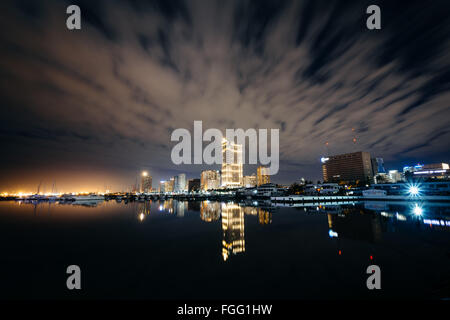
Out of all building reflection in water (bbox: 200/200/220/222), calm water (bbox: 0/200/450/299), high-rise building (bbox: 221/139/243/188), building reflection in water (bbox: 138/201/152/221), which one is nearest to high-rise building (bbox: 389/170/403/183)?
high-rise building (bbox: 221/139/243/188)

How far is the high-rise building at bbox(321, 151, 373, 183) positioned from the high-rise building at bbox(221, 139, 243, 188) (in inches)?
3875

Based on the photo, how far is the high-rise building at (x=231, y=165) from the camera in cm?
17855

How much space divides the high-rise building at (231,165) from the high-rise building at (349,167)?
98428 millimetres

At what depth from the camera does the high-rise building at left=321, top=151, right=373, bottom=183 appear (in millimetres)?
175625

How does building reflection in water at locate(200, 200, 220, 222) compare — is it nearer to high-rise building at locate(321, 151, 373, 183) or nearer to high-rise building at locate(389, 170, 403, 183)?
high-rise building at locate(321, 151, 373, 183)

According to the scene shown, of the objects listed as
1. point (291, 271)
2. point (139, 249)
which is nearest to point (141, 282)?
point (139, 249)

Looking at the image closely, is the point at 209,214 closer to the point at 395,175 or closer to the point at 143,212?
the point at 143,212

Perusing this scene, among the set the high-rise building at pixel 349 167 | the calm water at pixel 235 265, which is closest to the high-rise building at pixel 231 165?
the high-rise building at pixel 349 167

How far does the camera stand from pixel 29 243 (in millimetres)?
14992

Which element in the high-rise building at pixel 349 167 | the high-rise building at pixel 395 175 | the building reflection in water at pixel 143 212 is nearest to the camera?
the building reflection in water at pixel 143 212

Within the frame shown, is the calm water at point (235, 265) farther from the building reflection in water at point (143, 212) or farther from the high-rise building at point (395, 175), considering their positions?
the high-rise building at point (395, 175)

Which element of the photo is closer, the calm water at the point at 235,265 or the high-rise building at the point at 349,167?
the calm water at the point at 235,265

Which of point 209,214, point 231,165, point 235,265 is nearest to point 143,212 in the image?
point 209,214

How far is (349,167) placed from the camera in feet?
604
